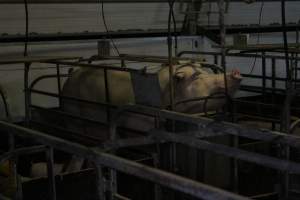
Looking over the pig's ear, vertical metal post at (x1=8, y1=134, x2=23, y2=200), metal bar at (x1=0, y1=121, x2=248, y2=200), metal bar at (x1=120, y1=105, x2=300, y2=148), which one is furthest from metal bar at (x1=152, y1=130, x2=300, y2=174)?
the pig's ear

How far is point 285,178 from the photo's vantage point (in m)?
2.54

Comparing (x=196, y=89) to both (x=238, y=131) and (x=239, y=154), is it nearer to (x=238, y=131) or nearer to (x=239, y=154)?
(x=238, y=131)

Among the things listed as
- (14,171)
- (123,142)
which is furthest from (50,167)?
(123,142)

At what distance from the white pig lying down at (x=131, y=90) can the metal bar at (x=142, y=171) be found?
881 millimetres

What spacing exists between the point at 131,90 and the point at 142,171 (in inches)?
70.2

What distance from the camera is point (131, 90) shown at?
3166 millimetres

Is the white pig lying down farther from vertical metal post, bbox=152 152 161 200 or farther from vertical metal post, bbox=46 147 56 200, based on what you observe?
vertical metal post, bbox=46 147 56 200

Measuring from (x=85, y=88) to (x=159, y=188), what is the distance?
3.64 feet

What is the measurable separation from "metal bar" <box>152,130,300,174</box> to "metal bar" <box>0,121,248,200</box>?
380 millimetres

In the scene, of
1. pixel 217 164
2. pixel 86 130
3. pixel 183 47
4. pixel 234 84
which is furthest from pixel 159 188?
pixel 183 47

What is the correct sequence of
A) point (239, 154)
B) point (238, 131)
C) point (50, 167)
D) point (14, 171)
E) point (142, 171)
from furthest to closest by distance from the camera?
point (14, 171) → point (50, 167) → point (238, 131) → point (239, 154) → point (142, 171)

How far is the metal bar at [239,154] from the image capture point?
1.55 meters

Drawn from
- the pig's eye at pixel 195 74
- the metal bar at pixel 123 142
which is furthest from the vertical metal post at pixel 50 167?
the pig's eye at pixel 195 74

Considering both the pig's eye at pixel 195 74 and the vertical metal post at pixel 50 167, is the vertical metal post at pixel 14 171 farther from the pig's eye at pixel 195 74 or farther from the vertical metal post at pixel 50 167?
the pig's eye at pixel 195 74
